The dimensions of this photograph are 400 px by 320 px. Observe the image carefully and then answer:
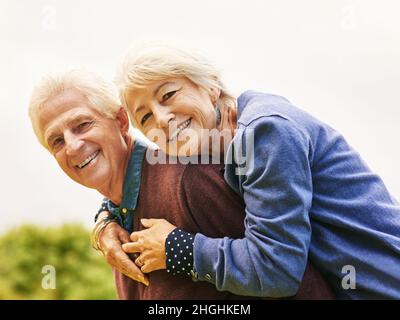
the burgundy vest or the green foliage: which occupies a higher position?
the burgundy vest

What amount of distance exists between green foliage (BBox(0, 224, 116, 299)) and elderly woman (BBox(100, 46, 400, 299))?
49cm

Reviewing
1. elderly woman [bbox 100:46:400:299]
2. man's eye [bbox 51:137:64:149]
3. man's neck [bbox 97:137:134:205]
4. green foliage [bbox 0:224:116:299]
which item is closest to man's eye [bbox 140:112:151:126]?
elderly woman [bbox 100:46:400:299]

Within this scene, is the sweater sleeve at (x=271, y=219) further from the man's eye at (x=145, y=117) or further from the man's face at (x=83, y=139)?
the man's face at (x=83, y=139)

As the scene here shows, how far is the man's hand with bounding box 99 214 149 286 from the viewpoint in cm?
178

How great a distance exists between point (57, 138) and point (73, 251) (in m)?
0.77

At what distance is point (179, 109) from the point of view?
5.55ft

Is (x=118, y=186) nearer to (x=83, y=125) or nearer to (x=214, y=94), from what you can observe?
(x=83, y=125)

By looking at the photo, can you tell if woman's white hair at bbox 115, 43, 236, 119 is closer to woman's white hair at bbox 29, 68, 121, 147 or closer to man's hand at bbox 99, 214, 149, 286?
woman's white hair at bbox 29, 68, 121, 147

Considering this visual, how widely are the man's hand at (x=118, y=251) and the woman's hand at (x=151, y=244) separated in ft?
0.08

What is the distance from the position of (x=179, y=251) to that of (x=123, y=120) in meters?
0.44

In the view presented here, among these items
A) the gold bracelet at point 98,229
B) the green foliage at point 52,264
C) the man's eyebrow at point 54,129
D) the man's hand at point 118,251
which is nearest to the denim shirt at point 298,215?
the man's hand at point 118,251

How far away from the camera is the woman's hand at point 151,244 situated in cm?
170

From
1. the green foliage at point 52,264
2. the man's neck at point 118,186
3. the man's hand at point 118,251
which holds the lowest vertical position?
the green foliage at point 52,264

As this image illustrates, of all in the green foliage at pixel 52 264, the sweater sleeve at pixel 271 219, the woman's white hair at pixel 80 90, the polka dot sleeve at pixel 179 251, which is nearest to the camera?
the sweater sleeve at pixel 271 219
